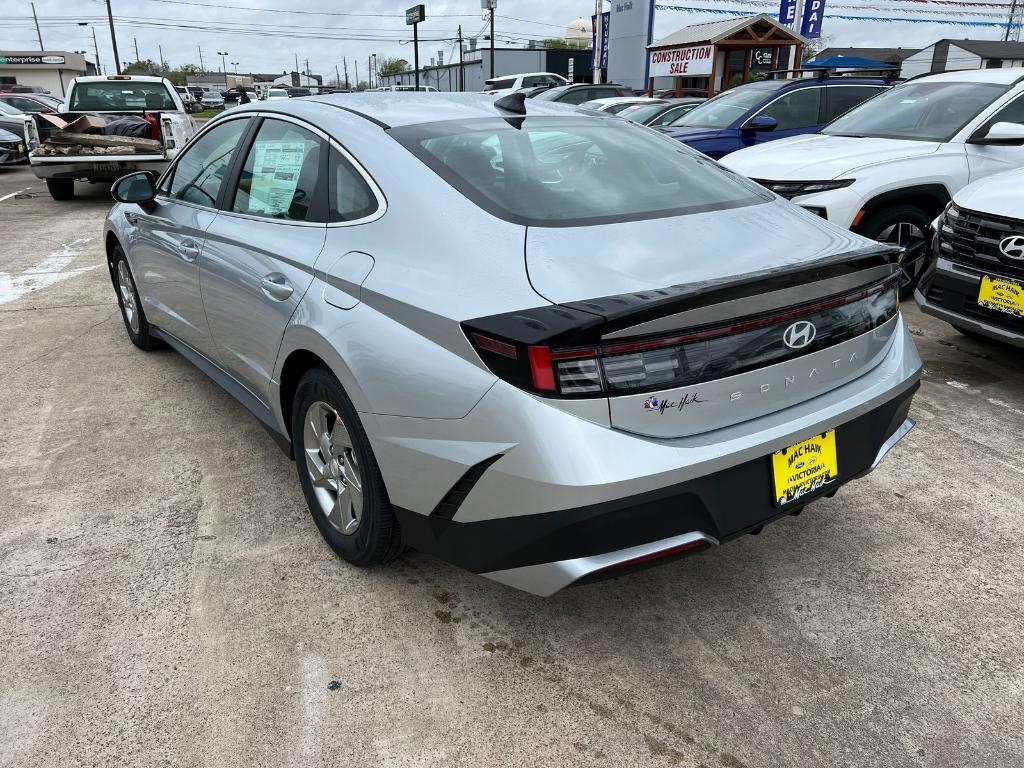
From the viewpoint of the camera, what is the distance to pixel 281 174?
9.98ft

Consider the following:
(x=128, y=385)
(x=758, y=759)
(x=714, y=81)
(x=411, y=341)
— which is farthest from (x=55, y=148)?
(x=714, y=81)

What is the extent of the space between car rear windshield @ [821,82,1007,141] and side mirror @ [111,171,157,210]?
5.37 m

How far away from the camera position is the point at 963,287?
423cm

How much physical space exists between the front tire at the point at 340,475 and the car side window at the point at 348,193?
20.8 inches

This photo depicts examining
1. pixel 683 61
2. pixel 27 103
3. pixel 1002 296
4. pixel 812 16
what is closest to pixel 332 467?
pixel 1002 296

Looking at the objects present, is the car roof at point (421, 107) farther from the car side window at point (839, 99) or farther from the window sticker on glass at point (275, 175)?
the car side window at point (839, 99)

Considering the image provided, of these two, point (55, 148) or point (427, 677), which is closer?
point (427, 677)

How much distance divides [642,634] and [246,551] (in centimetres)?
147

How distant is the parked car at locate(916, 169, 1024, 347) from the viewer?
3947 mm

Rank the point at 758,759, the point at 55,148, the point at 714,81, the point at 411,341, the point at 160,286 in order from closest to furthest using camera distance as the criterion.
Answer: the point at 758,759, the point at 411,341, the point at 160,286, the point at 55,148, the point at 714,81

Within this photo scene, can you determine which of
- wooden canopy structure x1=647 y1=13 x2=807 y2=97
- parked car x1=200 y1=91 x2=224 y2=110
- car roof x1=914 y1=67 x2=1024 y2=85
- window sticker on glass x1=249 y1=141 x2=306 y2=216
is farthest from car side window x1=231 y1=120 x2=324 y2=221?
parked car x1=200 y1=91 x2=224 y2=110

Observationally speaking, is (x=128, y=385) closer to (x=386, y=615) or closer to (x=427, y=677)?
(x=386, y=615)

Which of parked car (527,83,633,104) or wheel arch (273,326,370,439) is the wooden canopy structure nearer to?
parked car (527,83,633,104)

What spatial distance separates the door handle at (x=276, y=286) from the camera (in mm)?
2703
